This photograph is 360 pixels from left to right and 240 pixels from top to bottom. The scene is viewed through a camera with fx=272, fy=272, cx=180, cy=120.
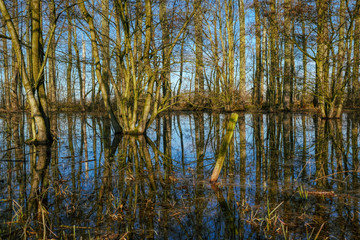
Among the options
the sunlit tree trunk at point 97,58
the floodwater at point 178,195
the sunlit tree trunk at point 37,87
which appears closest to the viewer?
the floodwater at point 178,195

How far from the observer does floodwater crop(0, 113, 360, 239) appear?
2539 millimetres

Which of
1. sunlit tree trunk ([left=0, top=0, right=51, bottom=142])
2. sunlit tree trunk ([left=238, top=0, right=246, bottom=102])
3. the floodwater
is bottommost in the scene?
the floodwater

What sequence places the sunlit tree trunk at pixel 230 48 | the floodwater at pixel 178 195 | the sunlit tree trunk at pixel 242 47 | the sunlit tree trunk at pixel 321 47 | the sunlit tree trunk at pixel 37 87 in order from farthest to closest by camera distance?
the sunlit tree trunk at pixel 242 47
the sunlit tree trunk at pixel 230 48
the sunlit tree trunk at pixel 321 47
the sunlit tree trunk at pixel 37 87
the floodwater at pixel 178 195

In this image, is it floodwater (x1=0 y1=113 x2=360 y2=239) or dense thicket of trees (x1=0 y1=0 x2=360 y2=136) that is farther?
dense thicket of trees (x1=0 y1=0 x2=360 y2=136)

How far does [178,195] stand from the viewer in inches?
139

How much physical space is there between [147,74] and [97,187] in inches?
247

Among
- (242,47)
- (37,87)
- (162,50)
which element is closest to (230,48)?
(242,47)

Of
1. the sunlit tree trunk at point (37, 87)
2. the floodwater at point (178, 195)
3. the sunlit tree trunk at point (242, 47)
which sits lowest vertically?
the floodwater at point (178, 195)

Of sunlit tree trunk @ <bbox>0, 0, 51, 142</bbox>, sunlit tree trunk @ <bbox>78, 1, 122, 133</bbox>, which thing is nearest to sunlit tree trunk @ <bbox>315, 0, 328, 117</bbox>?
sunlit tree trunk @ <bbox>78, 1, 122, 133</bbox>

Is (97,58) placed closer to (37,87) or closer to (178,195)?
(37,87)

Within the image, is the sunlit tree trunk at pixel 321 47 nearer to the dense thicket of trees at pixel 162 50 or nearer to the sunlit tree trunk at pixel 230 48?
the dense thicket of trees at pixel 162 50

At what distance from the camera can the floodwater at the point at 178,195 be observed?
2.54m

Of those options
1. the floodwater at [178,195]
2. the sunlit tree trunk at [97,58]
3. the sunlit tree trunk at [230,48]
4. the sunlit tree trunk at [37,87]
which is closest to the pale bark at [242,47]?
the sunlit tree trunk at [230,48]

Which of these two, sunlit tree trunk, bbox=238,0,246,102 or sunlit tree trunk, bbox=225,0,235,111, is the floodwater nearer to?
sunlit tree trunk, bbox=225,0,235,111
